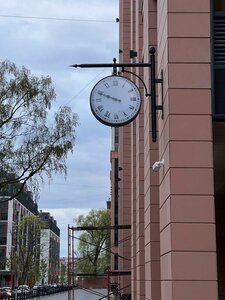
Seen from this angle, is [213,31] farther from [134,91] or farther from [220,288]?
[220,288]

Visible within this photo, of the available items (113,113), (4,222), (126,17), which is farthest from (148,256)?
(4,222)

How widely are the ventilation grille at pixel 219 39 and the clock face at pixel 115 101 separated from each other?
1372 mm

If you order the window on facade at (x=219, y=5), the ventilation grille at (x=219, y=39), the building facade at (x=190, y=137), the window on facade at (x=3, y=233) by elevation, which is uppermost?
the window on facade at (x=3, y=233)

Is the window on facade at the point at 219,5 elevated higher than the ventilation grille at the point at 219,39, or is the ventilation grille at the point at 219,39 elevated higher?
the window on facade at the point at 219,5

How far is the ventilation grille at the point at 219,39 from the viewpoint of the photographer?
27.5ft

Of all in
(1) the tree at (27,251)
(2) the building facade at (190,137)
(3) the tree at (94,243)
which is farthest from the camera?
(3) the tree at (94,243)

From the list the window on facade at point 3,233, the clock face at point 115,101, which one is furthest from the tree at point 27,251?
the clock face at point 115,101

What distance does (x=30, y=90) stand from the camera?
21547 mm

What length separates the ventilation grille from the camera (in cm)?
838

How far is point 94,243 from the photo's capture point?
3425 inches

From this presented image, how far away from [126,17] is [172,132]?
2269cm

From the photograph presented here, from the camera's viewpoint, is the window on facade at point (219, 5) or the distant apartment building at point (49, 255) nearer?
the window on facade at point (219, 5)

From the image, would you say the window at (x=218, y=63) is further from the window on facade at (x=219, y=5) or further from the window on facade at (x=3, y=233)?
the window on facade at (x=3, y=233)

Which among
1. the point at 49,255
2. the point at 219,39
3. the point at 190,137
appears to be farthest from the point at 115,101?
the point at 49,255
